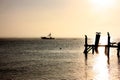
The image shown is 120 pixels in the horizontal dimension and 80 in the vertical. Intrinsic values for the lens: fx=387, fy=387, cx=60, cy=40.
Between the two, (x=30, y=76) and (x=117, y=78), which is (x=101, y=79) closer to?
(x=117, y=78)

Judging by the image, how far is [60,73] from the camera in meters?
45.6

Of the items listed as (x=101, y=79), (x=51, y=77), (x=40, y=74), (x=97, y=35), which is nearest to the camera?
(x=101, y=79)

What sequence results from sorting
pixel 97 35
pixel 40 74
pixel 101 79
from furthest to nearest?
pixel 97 35 → pixel 40 74 → pixel 101 79

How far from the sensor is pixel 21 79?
41.4 metres

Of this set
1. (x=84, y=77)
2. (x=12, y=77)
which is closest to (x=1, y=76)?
(x=12, y=77)

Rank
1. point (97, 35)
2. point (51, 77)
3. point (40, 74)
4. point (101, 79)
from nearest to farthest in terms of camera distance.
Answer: point (101, 79) < point (51, 77) < point (40, 74) < point (97, 35)

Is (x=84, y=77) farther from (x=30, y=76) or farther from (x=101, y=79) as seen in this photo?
(x=30, y=76)

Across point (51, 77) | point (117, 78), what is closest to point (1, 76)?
point (51, 77)

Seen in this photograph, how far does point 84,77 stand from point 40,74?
6.08 metres

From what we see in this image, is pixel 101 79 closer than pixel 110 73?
Yes

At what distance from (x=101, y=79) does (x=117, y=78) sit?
177 centimetres

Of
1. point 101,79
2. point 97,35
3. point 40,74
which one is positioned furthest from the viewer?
point 97,35

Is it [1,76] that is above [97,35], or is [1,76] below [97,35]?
below

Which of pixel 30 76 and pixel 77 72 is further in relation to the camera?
pixel 77 72
